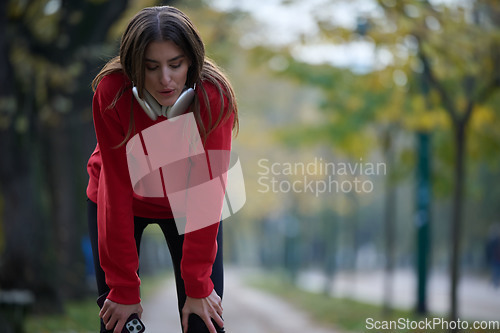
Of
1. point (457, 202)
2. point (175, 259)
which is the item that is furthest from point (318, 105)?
point (175, 259)

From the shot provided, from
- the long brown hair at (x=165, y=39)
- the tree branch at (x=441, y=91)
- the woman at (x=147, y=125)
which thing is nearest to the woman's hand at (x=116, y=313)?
the woman at (x=147, y=125)

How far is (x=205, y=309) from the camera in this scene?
7.74 ft

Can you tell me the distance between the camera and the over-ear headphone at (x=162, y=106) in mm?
2314

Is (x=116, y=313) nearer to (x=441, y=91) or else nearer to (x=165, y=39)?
(x=165, y=39)

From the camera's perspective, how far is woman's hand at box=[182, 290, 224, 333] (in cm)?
236

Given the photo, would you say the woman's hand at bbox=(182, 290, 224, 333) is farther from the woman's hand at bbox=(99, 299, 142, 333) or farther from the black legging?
the woman's hand at bbox=(99, 299, 142, 333)

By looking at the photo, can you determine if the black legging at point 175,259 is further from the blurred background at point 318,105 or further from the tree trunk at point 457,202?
the tree trunk at point 457,202

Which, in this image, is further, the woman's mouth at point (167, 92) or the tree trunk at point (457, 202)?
the tree trunk at point (457, 202)

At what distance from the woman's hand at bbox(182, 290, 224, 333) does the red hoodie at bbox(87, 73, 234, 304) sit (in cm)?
3

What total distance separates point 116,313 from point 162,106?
0.78m

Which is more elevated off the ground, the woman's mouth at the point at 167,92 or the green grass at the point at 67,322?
the woman's mouth at the point at 167,92

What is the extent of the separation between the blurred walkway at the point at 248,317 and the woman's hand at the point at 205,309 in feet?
21.3

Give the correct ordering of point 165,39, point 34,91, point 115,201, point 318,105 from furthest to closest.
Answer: point 318,105, point 34,91, point 115,201, point 165,39

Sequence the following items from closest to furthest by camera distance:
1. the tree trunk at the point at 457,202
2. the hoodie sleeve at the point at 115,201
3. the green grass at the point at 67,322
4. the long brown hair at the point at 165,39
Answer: the long brown hair at the point at 165,39, the hoodie sleeve at the point at 115,201, the tree trunk at the point at 457,202, the green grass at the point at 67,322
